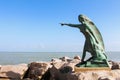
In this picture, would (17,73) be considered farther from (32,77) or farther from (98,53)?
(98,53)

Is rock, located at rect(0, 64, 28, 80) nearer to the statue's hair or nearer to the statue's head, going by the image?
the statue's head

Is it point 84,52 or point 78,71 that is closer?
point 78,71

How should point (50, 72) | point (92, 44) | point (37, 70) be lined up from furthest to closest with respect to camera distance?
point (37, 70) < point (50, 72) < point (92, 44)

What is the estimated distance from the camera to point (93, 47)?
15.7m

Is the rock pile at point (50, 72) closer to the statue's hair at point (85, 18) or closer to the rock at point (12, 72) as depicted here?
the rock at point (12, 72)

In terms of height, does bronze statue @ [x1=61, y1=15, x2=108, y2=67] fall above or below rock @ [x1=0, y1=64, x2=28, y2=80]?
above

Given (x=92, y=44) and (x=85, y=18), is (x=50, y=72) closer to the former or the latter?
(x=92, y=44)

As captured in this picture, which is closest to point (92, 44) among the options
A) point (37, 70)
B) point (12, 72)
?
point (37, 70)

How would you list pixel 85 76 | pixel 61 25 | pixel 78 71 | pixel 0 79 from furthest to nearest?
pixel 0 79, pixel 61 25, pixel 78 71, pixel 85 76

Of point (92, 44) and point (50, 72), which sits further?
point (50, 72)

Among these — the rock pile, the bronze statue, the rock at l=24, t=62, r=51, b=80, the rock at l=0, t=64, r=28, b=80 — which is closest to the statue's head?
the bronze statue

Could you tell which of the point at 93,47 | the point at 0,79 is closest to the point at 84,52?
the point at 93,47

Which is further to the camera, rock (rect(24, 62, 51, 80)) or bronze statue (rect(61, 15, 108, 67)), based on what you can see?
rock (rect(24, 62, 51, 80))

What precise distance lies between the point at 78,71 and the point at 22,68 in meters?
5.42
